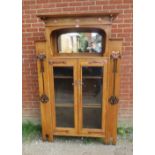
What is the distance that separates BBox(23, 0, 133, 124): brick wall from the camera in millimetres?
2594

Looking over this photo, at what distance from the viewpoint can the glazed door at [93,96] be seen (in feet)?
7.34

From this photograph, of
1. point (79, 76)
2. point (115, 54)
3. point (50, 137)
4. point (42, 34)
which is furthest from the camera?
point (42, 34)

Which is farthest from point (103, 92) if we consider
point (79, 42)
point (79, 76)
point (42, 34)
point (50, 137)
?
point (42, 34)

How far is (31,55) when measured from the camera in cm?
283

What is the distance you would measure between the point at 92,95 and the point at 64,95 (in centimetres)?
33

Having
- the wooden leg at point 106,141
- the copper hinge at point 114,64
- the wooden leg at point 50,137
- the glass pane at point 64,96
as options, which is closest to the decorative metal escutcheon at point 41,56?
the glass pane at point 64,96

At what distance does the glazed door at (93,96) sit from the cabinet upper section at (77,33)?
0.63ft

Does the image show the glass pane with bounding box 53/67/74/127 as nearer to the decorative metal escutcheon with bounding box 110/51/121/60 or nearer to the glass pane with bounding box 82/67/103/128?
the glass pane with bounding box 82/67/103/128

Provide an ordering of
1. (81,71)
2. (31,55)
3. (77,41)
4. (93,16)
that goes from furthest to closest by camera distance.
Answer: (31,55), (77,41), (81,71), (93,16)

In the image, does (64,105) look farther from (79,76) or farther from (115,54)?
(115,54)

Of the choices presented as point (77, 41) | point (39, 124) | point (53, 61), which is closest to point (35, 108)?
point (39, 124)

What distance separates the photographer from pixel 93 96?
2.37m

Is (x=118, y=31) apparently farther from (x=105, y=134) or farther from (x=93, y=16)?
(x=105, y=134)

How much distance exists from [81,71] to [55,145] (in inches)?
39.0
